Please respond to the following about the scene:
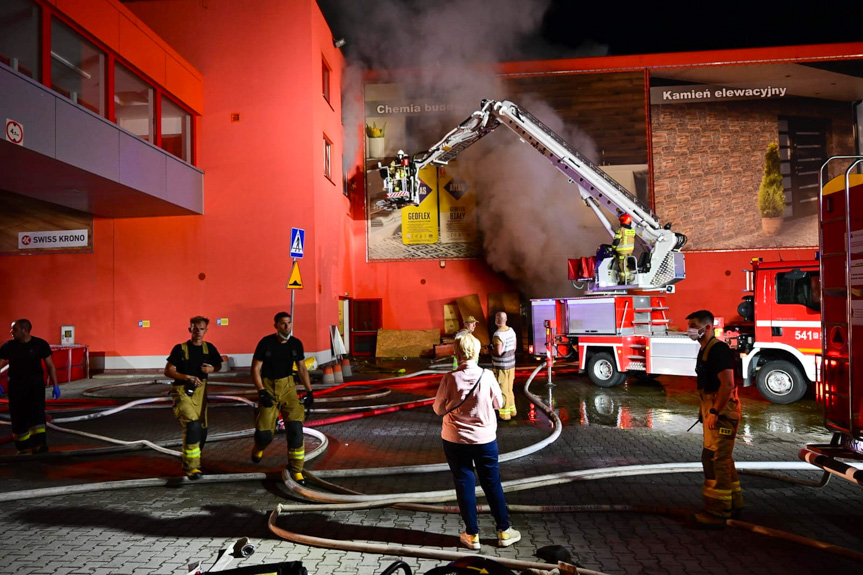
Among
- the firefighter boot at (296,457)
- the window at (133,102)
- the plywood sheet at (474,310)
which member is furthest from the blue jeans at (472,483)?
the plywood sheet at (474,310)

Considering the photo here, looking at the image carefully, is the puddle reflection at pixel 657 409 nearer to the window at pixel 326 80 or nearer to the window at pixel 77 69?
the window at pixel 77 69

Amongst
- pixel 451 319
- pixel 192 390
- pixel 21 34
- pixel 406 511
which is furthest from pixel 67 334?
pixel 406 511

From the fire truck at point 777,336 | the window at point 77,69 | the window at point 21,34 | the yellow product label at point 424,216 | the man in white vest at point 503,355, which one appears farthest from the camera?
the yellow product label at point 424,216

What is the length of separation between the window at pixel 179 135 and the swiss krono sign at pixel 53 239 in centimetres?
343

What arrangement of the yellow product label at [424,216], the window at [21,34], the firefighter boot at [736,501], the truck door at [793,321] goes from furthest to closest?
1. the yellow product label at [424,216]
2. the window at [21,34]
3. the truck door at [793,321]
4. the firefighter boot at [736,501]

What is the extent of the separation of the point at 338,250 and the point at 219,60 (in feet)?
20.9

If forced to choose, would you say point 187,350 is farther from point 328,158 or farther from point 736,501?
point 328,158

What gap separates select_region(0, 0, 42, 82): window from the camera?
9867 mm

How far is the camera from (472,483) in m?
3.69

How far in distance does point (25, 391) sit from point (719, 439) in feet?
24.0

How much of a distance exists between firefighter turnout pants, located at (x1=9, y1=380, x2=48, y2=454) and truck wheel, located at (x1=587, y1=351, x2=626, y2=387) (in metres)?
9.40

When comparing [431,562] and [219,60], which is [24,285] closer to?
[219,60]

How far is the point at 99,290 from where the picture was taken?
50.0 ft

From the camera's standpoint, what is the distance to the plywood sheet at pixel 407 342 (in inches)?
720
